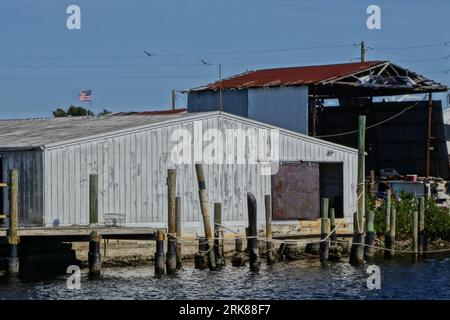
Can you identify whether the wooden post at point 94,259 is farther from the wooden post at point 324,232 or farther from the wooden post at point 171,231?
the wooden post at point 324,232

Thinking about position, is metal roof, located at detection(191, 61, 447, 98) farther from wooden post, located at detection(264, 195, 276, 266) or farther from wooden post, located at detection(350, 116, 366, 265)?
wooden post, located at detection(264, 195, 276, 266)

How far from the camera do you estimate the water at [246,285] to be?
3406 cm

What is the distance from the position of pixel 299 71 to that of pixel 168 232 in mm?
21738

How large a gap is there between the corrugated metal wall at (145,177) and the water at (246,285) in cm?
245

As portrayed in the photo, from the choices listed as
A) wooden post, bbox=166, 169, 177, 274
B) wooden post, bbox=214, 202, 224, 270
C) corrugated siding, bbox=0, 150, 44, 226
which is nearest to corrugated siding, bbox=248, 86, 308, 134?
wooden post, bbox=214, 202, 224, 270

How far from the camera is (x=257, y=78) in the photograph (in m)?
57.8

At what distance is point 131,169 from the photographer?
4075cm

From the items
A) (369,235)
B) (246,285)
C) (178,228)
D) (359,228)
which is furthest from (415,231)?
(178,228)

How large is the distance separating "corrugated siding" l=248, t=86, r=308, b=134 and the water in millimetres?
12610

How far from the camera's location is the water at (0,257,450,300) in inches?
1341

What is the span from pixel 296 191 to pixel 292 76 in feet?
39.1

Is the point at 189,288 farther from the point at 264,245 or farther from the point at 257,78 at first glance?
the point at 257,78
